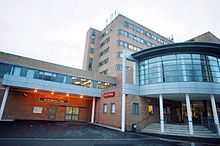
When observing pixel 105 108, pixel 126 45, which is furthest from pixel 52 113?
pixel 126 45

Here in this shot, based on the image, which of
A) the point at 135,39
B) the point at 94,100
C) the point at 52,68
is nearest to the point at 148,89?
the point at 94,100

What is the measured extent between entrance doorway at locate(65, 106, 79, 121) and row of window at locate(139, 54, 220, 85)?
1361cm

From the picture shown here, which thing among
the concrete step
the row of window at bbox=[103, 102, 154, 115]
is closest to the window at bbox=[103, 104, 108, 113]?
the row of window at bbox=[103, 102, 154, 115]

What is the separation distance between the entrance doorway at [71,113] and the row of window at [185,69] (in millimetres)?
13606

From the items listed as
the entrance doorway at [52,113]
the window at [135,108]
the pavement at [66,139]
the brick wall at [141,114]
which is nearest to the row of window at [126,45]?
the brick wall at [141,114]

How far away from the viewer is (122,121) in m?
17.6

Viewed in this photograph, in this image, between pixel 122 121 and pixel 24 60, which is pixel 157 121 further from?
pixel 24 60

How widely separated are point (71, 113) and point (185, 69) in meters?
18.8

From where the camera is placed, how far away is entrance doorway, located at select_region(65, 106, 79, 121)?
2534 centimetres

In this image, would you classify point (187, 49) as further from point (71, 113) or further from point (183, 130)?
point (71, 113)

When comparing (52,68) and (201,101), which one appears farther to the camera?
(52,68)

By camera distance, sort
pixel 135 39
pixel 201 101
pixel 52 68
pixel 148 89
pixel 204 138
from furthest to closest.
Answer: pixel 135 39 → pixel 52 68 → pixel 201 101 → pixel 148 89 → pixel 204 138

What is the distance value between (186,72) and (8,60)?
22.7 meters

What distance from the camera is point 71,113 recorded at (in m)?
25.7
